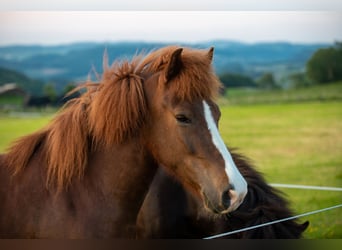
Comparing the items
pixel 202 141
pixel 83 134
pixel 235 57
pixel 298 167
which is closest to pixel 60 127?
pixel 83 134

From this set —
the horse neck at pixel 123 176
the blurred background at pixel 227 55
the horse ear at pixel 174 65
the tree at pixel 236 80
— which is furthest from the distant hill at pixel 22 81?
the horse ear at pixel 174 65

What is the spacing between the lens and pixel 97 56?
135 inches

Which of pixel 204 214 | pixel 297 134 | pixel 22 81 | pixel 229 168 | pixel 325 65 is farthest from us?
pixel 297 134

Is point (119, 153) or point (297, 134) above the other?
point (119, 153)

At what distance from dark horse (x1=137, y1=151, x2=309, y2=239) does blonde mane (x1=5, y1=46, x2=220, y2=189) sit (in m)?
0.57

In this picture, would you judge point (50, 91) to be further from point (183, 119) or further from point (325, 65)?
point (325, 65)

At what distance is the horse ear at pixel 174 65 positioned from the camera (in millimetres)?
1840

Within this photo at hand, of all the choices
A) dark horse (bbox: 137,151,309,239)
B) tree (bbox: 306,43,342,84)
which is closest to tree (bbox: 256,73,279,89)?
tree (bbox: 306,43,342,84)

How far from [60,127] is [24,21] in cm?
134

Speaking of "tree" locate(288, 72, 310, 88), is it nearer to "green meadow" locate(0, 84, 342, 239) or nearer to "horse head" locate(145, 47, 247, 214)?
"green meadow" locate(0, 84, 342, 239)

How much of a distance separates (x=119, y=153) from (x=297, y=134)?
8.47ft

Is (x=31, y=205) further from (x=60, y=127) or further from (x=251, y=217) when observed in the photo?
(x=251, y=217)

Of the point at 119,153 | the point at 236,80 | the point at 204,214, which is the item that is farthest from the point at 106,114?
the point at 236,80

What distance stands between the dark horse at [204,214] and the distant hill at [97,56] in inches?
44.4
